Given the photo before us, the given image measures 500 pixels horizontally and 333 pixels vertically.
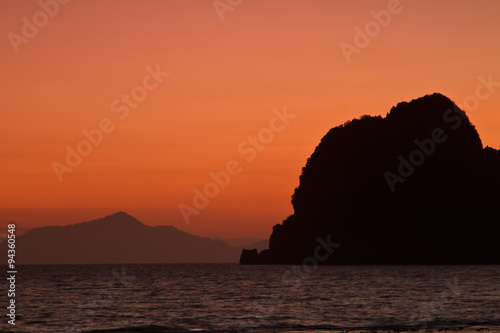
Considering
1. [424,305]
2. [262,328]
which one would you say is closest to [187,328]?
[262,328]

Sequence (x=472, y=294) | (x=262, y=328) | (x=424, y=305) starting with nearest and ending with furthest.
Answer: (x=262, y=328) → (x=424, y=305) → (x=472, y=294)

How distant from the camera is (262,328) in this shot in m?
43.4

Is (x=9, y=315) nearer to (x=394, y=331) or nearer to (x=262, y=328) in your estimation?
(x=262, y=328)

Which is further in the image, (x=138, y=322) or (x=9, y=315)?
(x=9, y=315)

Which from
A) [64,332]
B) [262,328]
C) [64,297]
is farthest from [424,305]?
[64,297]

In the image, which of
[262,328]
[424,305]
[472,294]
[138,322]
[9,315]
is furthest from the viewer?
[472,294]

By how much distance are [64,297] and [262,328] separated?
43097mm

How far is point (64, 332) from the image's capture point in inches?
1732

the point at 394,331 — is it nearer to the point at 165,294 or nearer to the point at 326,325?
the point at 326,325

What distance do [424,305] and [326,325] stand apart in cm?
1870
